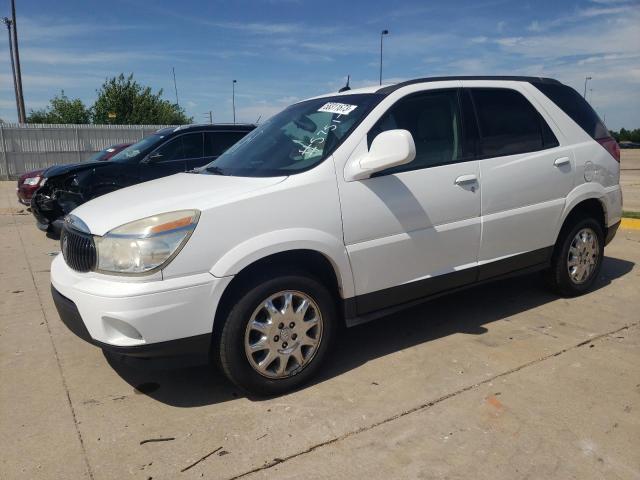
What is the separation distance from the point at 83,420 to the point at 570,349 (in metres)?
3.19

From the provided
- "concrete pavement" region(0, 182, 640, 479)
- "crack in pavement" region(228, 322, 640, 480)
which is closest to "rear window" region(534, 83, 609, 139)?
"concrete pavement" region(0, 182, 640, 479)

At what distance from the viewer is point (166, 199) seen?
123 inches

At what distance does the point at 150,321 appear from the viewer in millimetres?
2770

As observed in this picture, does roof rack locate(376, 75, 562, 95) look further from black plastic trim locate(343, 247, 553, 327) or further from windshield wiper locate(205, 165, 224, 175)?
black plastic trim locate(343, 247, 553, 327)

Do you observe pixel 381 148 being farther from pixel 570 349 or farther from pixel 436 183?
pixel 570 349

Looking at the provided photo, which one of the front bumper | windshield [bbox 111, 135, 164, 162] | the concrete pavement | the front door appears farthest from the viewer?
windshield [bbox 111, 135, 164, 162]

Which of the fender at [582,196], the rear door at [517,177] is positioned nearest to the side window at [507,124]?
the rear door at [517,177]

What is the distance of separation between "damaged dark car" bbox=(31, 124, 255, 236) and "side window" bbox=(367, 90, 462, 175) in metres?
4.51

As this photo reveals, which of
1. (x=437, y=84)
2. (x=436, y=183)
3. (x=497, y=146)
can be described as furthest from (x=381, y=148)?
(x=497, y=146)

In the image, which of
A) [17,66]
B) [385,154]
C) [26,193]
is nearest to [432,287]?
[385,154]

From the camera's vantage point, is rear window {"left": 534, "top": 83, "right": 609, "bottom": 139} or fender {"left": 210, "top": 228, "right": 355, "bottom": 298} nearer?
fender {"left": 210, "top": 228, "right": 355, "bottom": 298}

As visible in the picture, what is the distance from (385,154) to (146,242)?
4.75ft

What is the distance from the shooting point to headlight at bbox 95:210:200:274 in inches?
110

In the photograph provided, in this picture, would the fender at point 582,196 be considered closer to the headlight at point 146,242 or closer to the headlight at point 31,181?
the headlight at point 146,242
